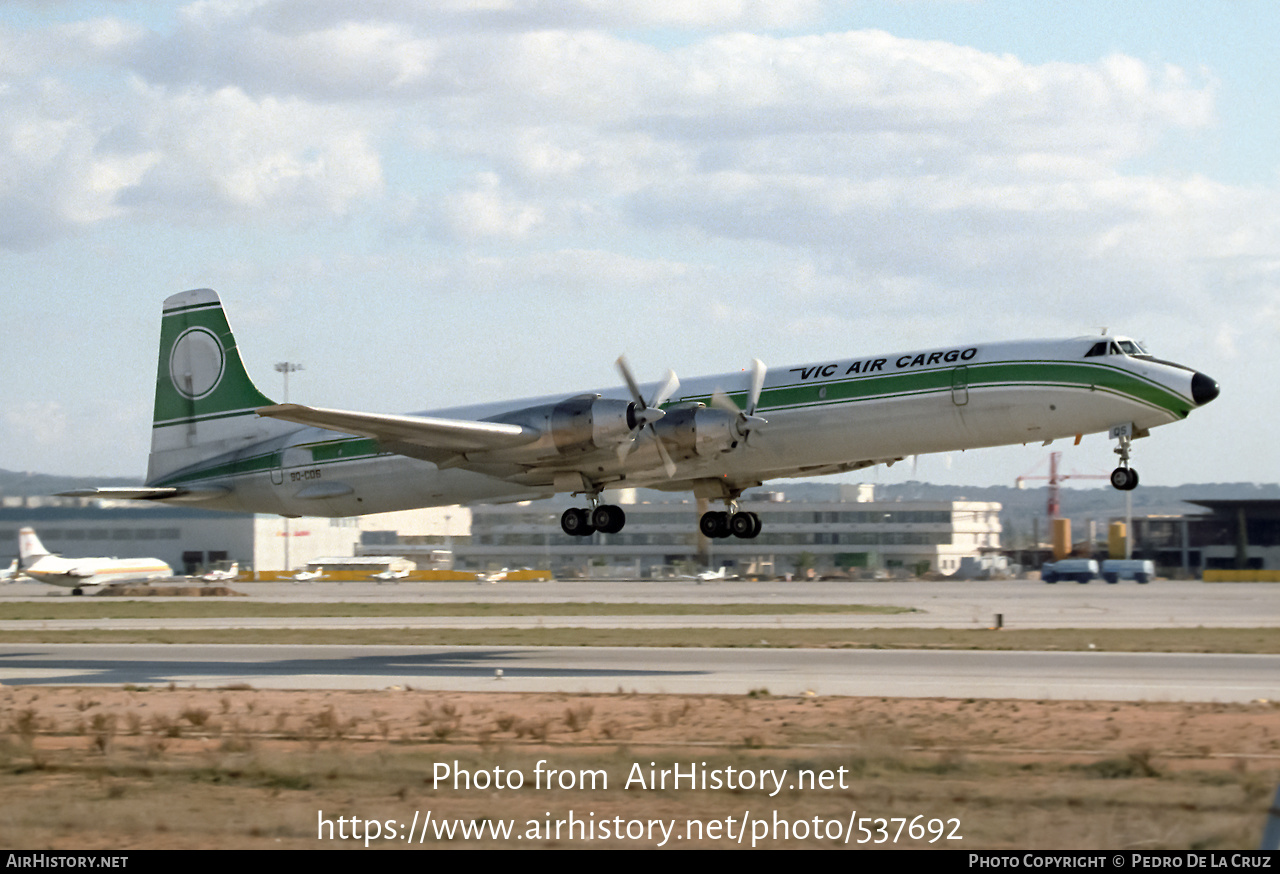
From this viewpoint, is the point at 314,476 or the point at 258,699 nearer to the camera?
the point at 258,699

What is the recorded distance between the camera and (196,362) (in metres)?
45.3

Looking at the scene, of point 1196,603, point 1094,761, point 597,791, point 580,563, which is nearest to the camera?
point 597,791

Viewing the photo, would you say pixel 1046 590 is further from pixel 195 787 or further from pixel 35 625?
pixel 195 787

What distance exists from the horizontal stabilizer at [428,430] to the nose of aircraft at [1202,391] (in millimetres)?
17190

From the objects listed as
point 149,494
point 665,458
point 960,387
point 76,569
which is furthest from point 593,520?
point 76,569

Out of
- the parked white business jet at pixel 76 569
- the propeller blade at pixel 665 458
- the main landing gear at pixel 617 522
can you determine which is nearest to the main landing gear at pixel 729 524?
the main landing gear at pixel 617 522

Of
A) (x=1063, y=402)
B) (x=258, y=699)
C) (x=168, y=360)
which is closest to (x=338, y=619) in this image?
(x=168, y=360)

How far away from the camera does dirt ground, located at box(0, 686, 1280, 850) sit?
645 inches

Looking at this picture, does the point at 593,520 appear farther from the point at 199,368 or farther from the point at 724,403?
the point at 199,368

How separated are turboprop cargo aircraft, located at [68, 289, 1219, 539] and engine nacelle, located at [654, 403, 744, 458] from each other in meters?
0.05

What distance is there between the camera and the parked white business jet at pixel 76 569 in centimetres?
9794

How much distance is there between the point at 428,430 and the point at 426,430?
56 millimetres

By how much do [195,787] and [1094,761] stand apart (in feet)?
49.1

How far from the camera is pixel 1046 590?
100625mm
